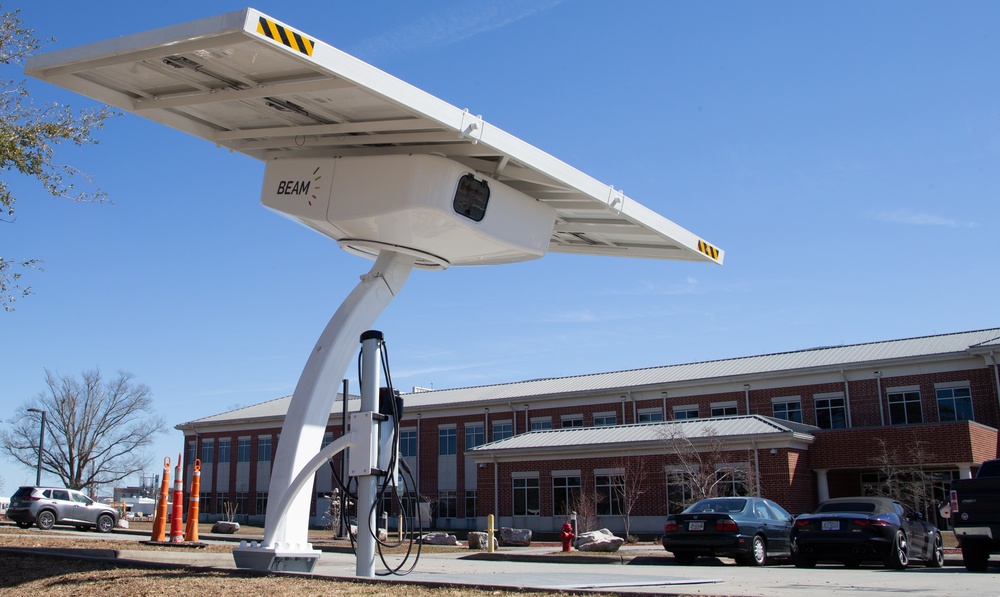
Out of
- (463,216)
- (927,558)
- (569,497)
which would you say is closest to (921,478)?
(569,497)

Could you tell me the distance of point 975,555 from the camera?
559 inches

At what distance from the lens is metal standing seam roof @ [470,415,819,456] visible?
34.2 meters

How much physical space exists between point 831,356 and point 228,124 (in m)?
37.7

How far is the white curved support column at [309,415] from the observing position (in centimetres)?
1111

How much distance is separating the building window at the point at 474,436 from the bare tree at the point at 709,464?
1861 cm

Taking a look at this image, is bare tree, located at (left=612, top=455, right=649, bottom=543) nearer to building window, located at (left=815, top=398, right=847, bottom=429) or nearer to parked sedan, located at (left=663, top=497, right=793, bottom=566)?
building window, located at (left=815, top=398, right=847, bottom=429)

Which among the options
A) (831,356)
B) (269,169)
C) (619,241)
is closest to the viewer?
(269,169)

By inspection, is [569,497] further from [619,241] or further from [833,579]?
[833,579]

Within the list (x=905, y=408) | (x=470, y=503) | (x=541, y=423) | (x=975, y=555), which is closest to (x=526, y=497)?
(x=541, y=423)

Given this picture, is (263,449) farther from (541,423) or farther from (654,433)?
(654,433)

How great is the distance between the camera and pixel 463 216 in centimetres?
1243

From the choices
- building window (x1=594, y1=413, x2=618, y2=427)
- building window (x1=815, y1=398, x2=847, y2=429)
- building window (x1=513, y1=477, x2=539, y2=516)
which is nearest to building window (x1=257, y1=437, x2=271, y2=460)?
building window (x1=594, y1=413, x2=618, y2=427)

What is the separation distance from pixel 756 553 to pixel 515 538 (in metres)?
11.1

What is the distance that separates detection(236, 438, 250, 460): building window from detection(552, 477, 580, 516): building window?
30.3m
